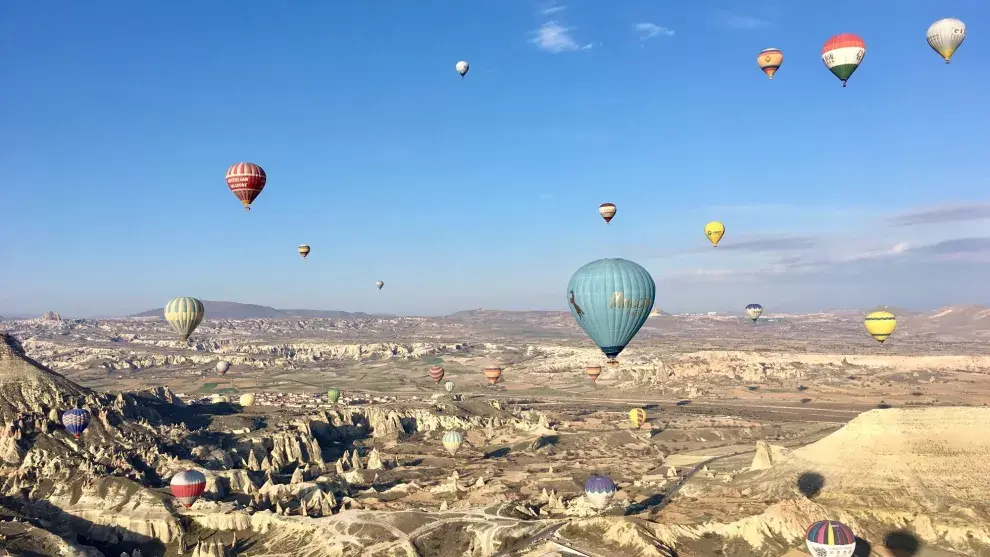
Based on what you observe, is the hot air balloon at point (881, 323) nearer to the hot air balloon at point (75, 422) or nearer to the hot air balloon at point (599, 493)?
the hot air balloon at point (599, 493)

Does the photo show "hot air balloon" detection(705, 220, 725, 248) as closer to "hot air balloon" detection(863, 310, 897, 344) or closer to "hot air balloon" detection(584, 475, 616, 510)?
"hot air balloon" detection(863, 310, 897, 344)

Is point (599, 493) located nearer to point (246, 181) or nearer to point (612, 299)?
point (612, 299)

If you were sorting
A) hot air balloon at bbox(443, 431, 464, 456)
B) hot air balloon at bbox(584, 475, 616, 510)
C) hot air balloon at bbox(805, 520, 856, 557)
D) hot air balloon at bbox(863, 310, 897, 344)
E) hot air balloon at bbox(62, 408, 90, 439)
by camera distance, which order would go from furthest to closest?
hot air balloon at bbox(443, 431, 464, 456) < hot air balloon at bbox(863, 310, 897, 344) < hot air balloon at bbox(62, 408, 90, 439) < hot air balloon at bbox(584, 475, 616, 510) < hot air balloon at bbox(805, 520, 856, 557)

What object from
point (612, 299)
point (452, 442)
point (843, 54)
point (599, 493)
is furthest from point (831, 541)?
point (452, 442)

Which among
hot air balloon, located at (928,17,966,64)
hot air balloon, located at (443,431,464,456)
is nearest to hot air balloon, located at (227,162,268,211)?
hot air balloon, located at (443,431,464,456)

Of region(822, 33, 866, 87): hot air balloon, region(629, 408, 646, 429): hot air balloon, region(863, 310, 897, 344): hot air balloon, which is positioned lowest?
region(629, 408, 646, 429): hot air balloon

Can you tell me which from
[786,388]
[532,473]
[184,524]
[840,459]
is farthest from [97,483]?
[786,388]

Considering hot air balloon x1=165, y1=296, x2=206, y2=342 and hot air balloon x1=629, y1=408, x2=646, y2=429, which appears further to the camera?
hot air balloon x1=629, y1=408, x2=646, y2=429
